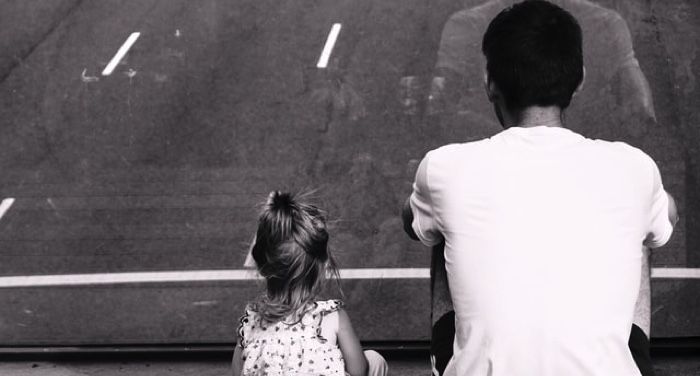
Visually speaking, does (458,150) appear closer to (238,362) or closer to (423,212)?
(423,212)

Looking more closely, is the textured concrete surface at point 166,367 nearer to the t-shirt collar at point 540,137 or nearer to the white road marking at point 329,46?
the t-shirt collar at point 540,137

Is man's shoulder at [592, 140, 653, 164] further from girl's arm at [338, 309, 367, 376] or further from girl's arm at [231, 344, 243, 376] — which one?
girl's arm at [231, 344, 243, 376]

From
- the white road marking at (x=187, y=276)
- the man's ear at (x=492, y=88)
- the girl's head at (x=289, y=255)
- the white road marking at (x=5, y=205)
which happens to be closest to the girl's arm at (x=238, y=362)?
the girl's head at (x=289, y=255)

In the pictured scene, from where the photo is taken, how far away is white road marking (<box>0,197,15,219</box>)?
20.5 ft

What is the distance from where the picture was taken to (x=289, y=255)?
3.13 m

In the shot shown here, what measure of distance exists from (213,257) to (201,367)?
4.01ft

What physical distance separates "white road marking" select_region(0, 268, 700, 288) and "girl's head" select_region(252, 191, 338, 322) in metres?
2.18

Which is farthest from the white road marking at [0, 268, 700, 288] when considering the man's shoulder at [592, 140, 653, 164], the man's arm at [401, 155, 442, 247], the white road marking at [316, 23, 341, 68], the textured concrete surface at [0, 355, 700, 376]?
the white road marking at [316, 23, 341, 68]

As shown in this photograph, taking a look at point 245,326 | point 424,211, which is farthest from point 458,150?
point 245,326

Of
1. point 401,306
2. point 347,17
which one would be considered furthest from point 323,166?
point 347,17

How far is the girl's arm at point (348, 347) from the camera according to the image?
127 inches

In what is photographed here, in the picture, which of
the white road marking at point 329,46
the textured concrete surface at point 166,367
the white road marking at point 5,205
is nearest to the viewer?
the textured concrete surface at point 166,367

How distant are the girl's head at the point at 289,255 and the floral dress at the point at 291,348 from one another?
44mm

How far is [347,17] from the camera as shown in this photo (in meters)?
9.30
